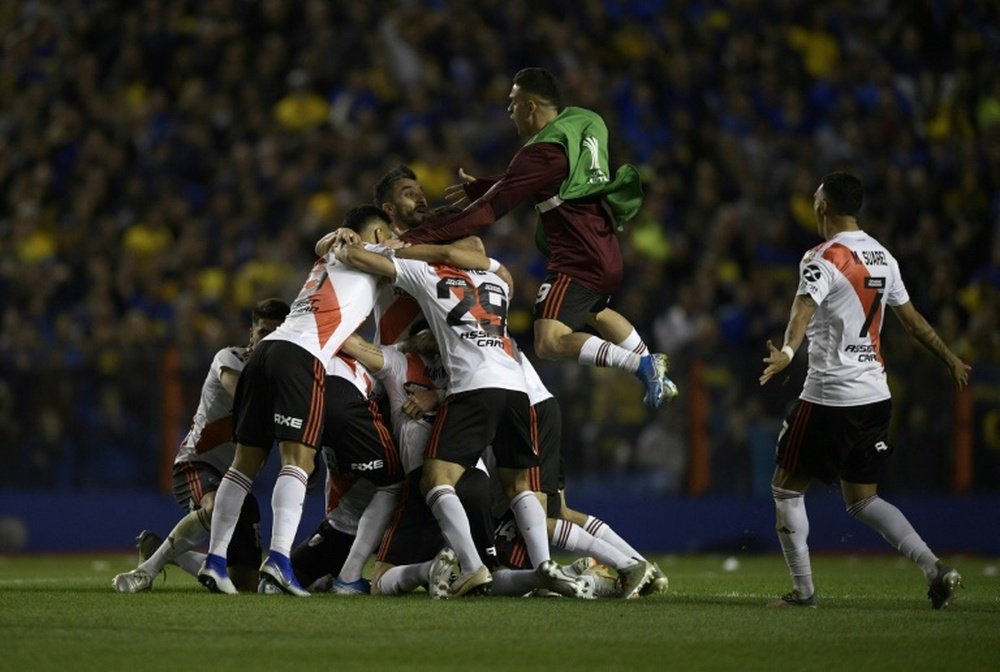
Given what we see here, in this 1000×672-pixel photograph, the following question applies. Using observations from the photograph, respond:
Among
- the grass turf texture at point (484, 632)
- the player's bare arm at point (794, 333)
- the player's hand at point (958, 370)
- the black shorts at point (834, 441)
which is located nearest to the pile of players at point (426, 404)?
the grass turf texture at point (484, 632)

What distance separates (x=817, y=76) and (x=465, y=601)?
1148 cm

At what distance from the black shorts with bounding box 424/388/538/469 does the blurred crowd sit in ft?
Answer: 19.7

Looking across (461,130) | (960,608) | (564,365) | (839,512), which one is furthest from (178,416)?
(960,608)

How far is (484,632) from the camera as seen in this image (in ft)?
22.5

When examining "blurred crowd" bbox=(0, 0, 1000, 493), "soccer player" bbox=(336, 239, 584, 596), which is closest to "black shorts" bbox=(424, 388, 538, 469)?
"soccer player" bbox=(336, 239, 584, 596)

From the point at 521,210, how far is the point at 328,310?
841 centimetres

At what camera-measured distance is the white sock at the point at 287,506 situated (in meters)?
8.46

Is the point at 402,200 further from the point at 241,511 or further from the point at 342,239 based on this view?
the point at 241,511

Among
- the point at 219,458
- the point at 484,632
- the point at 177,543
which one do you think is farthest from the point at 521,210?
the point at 484,632

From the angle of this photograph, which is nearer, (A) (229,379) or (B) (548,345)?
(B) (548,345)

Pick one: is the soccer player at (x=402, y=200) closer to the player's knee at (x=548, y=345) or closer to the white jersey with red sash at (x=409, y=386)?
the white jersey with red sash at (x=409, y=386)

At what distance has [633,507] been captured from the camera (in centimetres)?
1516

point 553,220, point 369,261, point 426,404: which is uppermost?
point 553,220

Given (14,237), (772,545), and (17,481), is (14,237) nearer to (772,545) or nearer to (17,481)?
(17,481)
